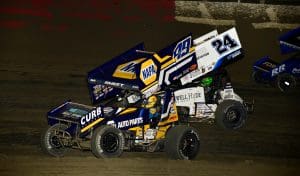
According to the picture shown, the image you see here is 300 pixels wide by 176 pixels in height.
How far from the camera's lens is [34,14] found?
53.4 feet

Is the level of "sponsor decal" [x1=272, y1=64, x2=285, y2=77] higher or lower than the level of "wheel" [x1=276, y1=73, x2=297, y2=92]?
higher

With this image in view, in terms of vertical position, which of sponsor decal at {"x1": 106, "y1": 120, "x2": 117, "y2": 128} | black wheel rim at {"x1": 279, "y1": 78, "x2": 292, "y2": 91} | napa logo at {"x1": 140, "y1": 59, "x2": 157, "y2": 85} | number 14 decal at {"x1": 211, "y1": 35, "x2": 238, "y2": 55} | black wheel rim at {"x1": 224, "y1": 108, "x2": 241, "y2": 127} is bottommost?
sponsor decal at {"x1": 106, "y1": 120, "x2": 117, "y2": 128}

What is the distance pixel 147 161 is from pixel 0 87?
12.7 feet

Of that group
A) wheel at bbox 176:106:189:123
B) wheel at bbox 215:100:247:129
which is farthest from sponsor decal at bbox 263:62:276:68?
wheel at bbox 176:106:189:123

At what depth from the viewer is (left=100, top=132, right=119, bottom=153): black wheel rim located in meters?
9.70

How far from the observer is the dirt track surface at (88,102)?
398 inches

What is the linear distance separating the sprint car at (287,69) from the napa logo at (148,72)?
4.12m

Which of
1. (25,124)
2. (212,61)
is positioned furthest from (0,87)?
(212,61)

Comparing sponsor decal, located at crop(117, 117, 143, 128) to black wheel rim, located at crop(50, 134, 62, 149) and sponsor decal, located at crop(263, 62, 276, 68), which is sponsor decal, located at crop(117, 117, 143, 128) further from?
sponsor decal, located at crop(263, 62, 276, 68)

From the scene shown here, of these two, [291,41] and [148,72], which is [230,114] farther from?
[291,41]

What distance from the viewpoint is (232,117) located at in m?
11.6

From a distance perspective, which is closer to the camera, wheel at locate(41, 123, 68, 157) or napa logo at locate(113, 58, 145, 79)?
wheel at locate(41, 123, 68, 157)

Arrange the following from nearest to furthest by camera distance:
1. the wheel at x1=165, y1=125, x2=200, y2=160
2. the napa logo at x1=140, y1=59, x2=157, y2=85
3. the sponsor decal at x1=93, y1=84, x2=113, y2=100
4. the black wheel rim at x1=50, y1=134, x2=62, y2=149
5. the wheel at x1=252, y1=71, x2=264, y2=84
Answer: the wheel at x1=165, y1=125, x2=200, y2=160
the black wheel rim at x1=50, y1=134, x2=62, y2=149
the napa logo at x1=140, y1=59, x2=157, y2=85
the sponsor decal at x1=93, y1=84, x2=113, y2=100
the wheel at x1=252, y1=71, x2=264, y2=84

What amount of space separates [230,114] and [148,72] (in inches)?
75.0
